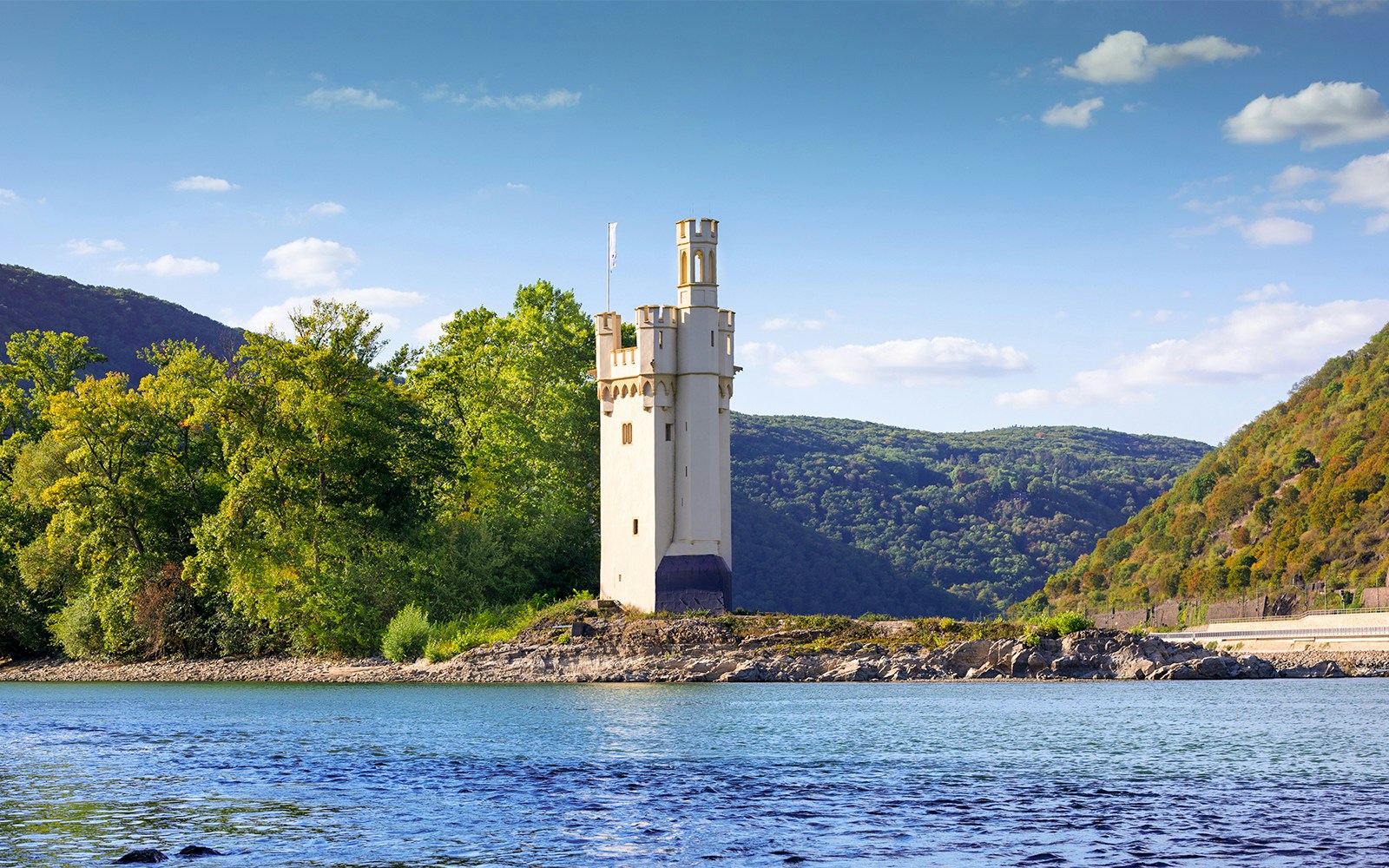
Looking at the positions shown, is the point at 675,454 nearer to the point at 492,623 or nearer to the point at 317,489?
the point at 492,623

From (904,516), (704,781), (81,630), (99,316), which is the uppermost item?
(99,316)

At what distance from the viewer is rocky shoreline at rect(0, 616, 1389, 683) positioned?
54250 millimetres

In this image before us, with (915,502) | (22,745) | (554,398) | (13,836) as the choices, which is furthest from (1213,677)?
(915,502)

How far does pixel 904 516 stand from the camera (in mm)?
155250

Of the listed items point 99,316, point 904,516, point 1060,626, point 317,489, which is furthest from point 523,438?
point 99,316

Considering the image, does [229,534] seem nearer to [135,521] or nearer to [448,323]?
[135,521]

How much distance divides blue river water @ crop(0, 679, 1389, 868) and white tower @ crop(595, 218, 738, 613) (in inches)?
498

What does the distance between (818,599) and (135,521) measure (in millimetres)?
74850

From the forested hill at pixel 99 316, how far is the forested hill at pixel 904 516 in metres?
→ 56.1

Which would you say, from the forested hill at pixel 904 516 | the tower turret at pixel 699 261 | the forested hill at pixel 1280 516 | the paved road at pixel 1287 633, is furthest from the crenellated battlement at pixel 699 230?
the forested hill at pixel 904 516

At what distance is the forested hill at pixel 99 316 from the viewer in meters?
142

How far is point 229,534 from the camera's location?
193 feet

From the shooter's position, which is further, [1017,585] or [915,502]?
[915,502]

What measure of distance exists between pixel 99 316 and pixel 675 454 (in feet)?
366
